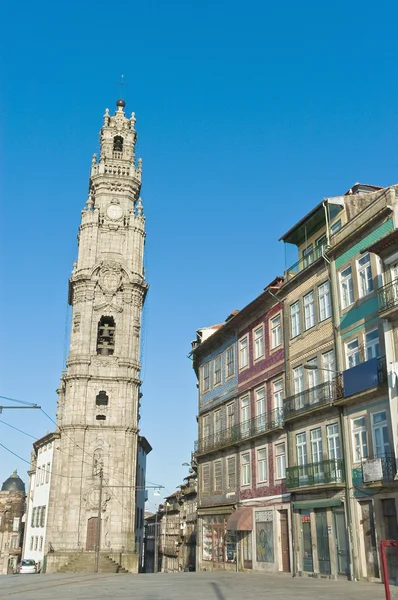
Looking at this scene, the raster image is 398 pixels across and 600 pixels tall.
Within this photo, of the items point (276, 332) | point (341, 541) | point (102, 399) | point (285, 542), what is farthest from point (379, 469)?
point (102, 399)

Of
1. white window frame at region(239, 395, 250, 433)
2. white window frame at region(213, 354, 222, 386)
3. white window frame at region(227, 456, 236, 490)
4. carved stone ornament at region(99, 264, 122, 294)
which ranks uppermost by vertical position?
carved stone ornament at region(99, 264, 122, 294)

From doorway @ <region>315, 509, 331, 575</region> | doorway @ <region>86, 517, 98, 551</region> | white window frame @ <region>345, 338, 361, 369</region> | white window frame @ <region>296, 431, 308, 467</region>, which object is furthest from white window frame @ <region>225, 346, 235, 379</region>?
doorway @ <region>86, 517, 98, 551</region>

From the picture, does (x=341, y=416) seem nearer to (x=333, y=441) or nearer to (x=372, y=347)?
(x=333, y=441)

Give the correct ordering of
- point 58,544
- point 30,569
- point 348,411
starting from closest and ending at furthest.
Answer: point 348,411 < point 58,544 < point 30,569

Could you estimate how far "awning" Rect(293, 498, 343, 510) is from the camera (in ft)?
80.8

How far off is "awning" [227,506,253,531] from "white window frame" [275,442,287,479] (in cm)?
323

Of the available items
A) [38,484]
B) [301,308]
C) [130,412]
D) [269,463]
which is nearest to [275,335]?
[301,308]

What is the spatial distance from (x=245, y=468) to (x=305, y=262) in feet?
38.8

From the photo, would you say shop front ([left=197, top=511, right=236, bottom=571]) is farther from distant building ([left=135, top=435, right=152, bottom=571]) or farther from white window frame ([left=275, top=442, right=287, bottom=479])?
distant building ([left=135, top=435, right=152, bottom=571])

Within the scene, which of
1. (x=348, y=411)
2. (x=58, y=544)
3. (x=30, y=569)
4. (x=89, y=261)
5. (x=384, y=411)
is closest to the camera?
(x=384, y=411)

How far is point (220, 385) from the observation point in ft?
127

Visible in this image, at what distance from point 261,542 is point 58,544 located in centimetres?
2510

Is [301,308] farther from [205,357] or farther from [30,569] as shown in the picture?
[30,569]

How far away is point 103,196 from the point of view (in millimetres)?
62438
